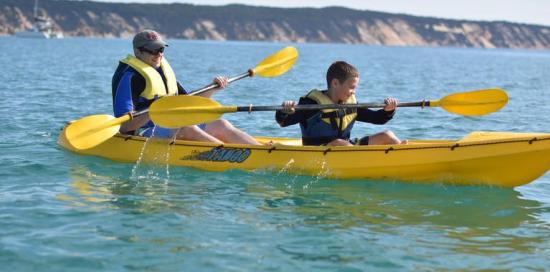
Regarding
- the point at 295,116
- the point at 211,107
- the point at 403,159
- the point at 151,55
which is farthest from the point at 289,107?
the point at 151,55

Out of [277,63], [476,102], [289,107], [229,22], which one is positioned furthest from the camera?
[229,22]

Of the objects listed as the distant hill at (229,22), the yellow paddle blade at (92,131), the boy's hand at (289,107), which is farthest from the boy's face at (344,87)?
the distant hill at (229,22)

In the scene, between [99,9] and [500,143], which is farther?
[99,9]

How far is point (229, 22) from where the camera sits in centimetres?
17050

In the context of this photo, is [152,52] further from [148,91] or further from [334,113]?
[334,113]

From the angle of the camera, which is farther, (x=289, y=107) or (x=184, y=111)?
(x=184, y=111)

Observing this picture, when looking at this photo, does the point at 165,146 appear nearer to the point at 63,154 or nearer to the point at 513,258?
the point at 63,154

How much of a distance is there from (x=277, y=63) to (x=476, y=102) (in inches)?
127

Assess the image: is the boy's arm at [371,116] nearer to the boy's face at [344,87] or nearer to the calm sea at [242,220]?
the boy's face at [344,87]

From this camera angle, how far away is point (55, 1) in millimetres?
151250

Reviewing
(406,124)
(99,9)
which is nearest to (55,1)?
(99,9)

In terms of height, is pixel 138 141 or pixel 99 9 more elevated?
pixel 99 9

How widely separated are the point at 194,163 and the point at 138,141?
684mm

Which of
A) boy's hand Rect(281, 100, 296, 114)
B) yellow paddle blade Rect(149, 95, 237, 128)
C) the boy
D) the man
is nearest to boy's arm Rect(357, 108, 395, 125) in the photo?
the boy
